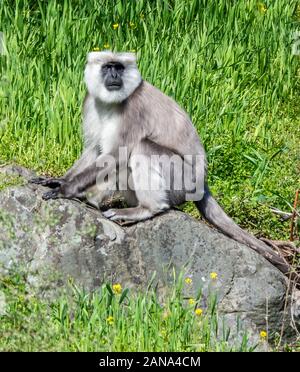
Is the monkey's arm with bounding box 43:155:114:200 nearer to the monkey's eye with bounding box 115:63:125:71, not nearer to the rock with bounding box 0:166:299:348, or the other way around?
the rock with bounding box 0:166:299:348

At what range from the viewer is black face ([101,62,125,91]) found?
6.75 m

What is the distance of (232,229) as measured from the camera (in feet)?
22.1

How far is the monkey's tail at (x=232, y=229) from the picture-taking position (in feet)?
22.0

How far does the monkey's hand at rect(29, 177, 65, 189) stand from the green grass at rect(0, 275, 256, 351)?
0.76 meters

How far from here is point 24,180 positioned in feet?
20.8

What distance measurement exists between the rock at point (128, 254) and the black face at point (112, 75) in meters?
0.85

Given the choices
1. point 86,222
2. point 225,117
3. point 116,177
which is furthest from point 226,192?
point 86,222

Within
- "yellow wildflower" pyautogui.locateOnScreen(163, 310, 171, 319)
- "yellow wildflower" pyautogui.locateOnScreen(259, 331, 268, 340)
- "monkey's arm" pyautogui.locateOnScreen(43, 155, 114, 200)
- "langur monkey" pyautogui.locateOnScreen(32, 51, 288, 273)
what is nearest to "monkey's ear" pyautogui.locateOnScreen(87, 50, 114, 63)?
"langur monkey" pyautogui.locateOnScreen(32, 51, 288, 273)

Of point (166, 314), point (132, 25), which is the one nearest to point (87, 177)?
point (166, 314)

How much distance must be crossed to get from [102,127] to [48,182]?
62 cm

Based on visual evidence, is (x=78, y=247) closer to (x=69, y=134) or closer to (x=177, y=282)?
(x=177, y=282)

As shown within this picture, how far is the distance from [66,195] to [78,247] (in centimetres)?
43

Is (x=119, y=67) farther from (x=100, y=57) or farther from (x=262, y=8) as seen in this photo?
(x=262, y=8)

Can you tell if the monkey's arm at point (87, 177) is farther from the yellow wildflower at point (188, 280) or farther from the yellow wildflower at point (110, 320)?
the yellow wildflower at point (110, 320)
